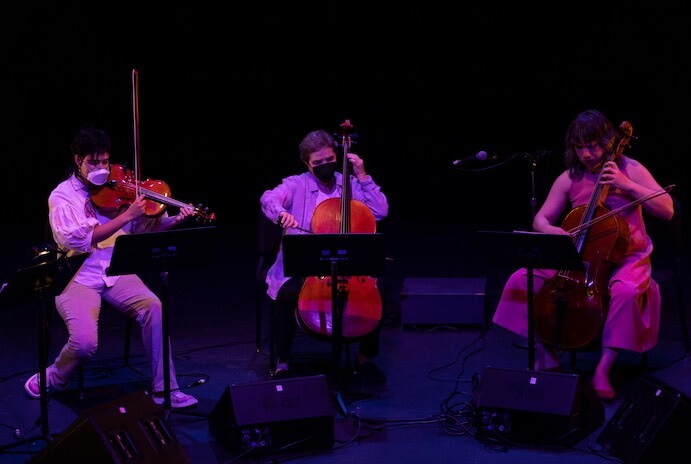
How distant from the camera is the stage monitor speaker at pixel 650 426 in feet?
10.5

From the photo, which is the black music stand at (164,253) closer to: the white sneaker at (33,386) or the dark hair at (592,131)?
the white sneaker at (33,386)

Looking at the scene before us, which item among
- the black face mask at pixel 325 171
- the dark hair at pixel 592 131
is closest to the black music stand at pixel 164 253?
the black face mask at pixel 325 171

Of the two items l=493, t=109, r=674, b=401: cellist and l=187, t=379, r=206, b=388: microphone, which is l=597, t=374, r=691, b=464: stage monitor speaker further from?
l=187, t=379, r=206, b=388: microphone

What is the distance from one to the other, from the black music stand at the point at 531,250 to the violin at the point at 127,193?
1405mm

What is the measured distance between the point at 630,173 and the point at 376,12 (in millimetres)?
5001

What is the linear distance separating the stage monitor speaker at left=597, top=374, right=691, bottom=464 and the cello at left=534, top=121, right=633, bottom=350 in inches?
24.2

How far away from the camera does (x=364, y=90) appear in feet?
30.1

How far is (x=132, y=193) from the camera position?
419cm

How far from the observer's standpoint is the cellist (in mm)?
4262

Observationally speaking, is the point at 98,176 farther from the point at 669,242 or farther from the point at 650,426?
the point at 669,242

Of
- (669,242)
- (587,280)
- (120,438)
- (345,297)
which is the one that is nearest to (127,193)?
(345,297)

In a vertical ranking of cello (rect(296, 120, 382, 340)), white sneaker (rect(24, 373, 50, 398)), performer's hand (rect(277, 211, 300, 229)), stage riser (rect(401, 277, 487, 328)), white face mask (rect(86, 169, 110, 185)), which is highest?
white face mask (rect(86, 169, 110, 185))

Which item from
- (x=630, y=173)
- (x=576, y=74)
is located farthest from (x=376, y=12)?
(x=630, y=173)

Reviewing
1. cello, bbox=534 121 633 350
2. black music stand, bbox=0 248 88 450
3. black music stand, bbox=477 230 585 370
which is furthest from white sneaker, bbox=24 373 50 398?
cello, bbox=534 121 633 350
